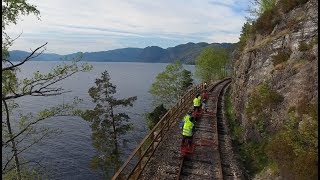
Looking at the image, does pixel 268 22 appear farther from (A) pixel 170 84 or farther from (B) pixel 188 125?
(A) pixel 170 84

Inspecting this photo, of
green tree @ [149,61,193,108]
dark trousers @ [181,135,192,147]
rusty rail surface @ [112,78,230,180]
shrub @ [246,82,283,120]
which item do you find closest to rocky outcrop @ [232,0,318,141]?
shrub @ [246,82,283,120]

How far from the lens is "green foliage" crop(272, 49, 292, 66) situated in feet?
62.9

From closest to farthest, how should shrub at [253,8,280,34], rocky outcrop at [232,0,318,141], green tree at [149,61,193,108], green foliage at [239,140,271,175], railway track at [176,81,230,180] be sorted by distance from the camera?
railway track at [176,81,230,180] < rocky outcrop at [232,0,318,141] < green foliage at [239,140,271,175] < shrub at [253,8,280,34] < green tree at [149,61,193,108]

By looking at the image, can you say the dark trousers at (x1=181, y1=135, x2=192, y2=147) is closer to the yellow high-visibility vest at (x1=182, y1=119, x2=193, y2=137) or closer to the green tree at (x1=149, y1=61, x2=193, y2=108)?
the yellow high-visibility vest at (x1=182, y1=119, x2=193, y2=137)

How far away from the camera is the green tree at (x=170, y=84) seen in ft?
230

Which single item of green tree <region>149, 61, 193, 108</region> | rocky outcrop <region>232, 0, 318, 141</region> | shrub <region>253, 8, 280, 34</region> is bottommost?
green tree <region>149, 61, 193, 108</region>

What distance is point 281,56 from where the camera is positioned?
64.0 ft

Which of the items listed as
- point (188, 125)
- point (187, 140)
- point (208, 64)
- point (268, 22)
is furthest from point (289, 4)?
point (208, 64)

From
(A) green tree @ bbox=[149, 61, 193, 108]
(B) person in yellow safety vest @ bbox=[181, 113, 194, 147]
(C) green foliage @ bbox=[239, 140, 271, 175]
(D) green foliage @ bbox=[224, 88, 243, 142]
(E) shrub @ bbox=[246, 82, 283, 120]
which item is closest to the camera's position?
(B) person in yellow safety vest @ bbox=[181, 113, 194, 147]

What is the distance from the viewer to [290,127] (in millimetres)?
11883

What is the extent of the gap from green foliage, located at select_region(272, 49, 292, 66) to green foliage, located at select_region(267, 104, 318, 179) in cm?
695

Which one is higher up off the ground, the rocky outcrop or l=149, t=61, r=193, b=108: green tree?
the rocky outcrop

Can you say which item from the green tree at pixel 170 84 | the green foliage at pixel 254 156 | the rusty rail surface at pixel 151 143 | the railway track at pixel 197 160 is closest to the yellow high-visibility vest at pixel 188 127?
the railway track at pixel 197 160

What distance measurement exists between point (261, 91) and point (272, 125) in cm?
247
